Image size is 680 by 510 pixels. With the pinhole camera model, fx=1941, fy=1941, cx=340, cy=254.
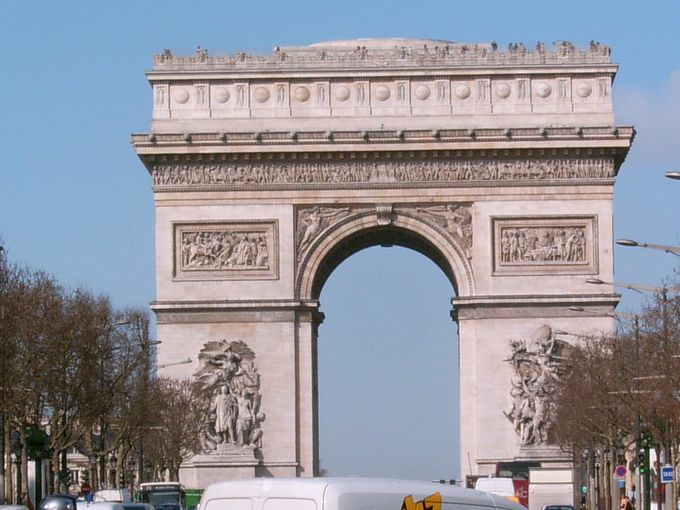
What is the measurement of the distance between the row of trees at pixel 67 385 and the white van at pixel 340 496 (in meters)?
31.6

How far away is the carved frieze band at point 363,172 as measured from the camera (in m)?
70.8

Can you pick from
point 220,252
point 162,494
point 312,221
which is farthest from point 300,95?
point 162,494

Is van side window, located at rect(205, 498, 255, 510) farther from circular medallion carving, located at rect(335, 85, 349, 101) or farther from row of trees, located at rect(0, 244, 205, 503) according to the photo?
circular medallion carving, located at rect(335, 85, 349, 101)

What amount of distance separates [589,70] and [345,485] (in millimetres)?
58392

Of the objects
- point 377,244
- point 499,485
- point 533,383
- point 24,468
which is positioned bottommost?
point 499,485

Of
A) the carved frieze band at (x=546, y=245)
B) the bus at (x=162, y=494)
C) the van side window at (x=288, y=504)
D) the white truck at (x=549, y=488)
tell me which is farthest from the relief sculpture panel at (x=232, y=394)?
the van side window at (x=288, y=504)

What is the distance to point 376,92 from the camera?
70750 millimetres

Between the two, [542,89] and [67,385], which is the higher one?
[542,89]

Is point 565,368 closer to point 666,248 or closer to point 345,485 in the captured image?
point 666,248

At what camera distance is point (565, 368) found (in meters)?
70.4

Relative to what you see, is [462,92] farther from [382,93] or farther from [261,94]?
[261,94]

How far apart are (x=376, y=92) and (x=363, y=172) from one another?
298 cm

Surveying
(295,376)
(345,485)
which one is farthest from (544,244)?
(345,485)

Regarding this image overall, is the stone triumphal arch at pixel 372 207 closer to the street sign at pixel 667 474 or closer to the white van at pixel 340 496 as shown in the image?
the street sign at pixel 667 474
